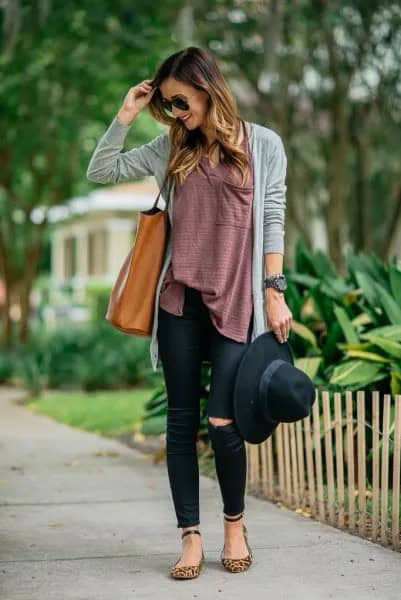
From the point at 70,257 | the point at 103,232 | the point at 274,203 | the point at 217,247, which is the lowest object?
the point at 70,257

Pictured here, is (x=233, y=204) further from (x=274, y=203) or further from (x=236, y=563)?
(x=236, y=563)

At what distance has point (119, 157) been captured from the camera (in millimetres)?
4531

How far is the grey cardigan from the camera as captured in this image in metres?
4.38

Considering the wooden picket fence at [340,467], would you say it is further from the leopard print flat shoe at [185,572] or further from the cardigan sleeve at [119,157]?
the cardigan sleeve at [119,157]

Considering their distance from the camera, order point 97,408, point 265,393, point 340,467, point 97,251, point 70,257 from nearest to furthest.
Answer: point 265,393, point 340,467, point 97,408, point 97,251, point 70,257

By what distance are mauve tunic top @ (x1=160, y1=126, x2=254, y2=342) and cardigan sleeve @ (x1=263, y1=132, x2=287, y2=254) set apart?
0.23 ft

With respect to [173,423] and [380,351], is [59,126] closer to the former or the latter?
[380,351]

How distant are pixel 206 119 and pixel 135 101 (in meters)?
0.30

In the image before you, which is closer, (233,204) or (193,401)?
(233,204)

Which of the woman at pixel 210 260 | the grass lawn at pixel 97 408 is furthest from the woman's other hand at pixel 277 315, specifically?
the grass lawn at pixel 97 408

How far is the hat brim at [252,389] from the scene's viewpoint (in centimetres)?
426

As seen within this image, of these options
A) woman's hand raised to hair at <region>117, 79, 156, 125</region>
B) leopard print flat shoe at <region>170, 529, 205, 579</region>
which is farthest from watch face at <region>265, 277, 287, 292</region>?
leopard print flat shoe at <region>170, 529, 205, 579</region>

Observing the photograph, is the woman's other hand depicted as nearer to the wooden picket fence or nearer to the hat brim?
the hat brim

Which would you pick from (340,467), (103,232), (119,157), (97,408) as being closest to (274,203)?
(119,157)
